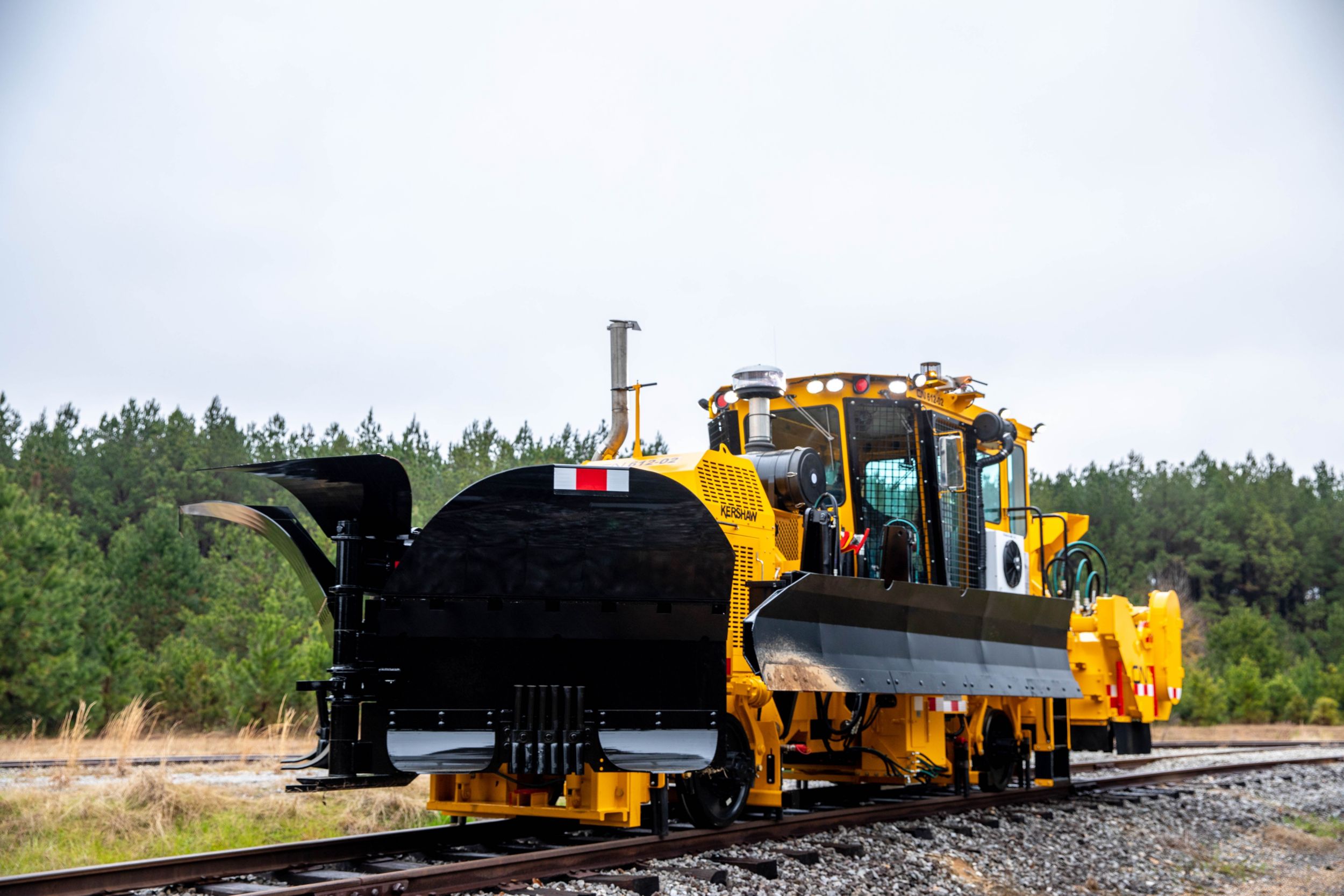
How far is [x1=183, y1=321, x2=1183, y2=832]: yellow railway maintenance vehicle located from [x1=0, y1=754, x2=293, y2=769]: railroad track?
736cm

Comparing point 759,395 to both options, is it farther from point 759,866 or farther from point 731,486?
point 759,866

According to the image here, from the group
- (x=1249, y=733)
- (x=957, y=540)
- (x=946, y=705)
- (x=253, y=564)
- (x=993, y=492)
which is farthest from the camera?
(x=253, y=564)

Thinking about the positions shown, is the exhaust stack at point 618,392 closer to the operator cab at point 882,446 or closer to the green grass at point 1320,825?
the operator cab at point 882,446

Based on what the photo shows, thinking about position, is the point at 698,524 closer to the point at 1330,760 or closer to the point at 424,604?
the point at 424,604

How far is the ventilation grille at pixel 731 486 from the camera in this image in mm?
7688

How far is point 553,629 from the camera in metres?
6.34

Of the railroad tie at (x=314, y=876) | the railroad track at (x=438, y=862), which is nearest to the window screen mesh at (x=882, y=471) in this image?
the railroad track at (x=438, y=862)

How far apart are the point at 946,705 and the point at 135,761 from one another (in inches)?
405

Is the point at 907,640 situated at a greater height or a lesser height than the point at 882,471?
lesser

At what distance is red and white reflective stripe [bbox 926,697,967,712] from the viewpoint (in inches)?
360

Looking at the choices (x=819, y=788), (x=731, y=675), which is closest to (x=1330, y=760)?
(x=819, y=788)

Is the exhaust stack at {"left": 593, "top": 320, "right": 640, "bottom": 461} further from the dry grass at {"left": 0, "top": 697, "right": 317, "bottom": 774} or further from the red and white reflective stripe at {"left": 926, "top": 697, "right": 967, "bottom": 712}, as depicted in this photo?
the dry grass at {"left": 0, "top": 697, "right": 317, "bottom": 774}

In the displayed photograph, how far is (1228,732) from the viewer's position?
2725 cm

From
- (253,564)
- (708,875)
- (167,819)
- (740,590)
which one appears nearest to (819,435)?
(740,590)
